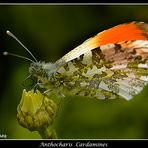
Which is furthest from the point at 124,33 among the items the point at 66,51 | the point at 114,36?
the point at 66,51

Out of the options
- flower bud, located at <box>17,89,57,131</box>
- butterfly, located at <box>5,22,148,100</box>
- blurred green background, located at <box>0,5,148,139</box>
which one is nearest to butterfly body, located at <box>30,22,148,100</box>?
butterfly, located at <box>5,22,148,100</box>

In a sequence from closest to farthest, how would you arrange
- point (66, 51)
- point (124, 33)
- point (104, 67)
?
point (124, 33), point (104, 67), point (66, 51)

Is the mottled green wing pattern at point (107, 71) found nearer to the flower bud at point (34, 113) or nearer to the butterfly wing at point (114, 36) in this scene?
the butterfly wing at point (114, 36)

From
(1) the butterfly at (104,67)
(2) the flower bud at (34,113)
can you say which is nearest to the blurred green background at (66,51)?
(1) the butterfly at (104,67)

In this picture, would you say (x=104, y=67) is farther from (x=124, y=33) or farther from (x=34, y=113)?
(x=34, y=113)

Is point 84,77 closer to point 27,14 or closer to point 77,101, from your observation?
point 77,101

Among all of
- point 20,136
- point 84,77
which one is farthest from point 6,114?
point 84,77
